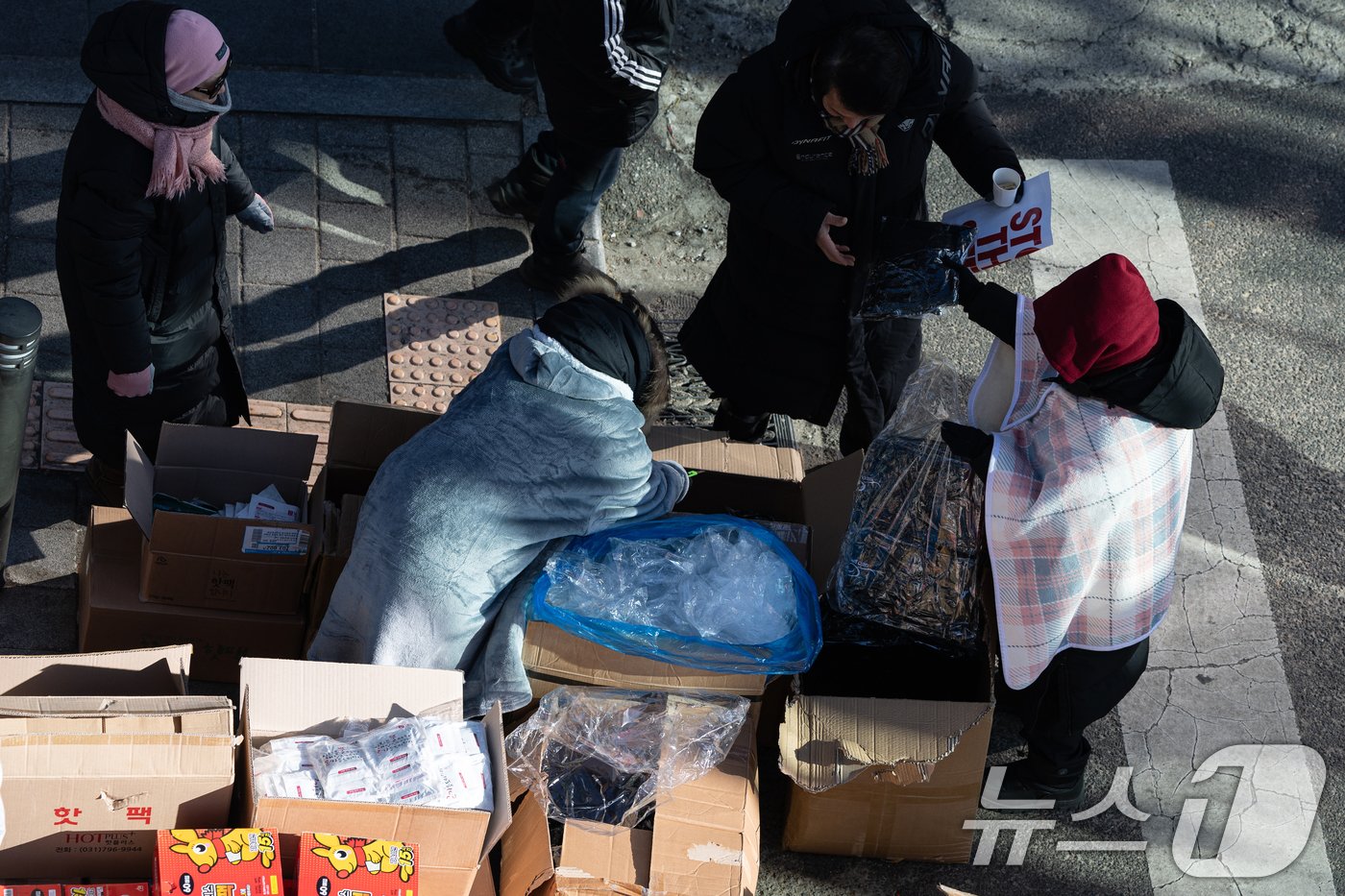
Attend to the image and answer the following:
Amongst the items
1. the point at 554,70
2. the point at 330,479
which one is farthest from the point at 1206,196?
the point at 330,479

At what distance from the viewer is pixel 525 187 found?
4785mm

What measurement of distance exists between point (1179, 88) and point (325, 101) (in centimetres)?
370

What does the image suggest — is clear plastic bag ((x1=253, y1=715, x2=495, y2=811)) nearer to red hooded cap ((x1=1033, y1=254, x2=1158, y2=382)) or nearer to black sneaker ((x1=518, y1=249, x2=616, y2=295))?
red hooded cap ((x1=1033, y1=254, x2=1158, y2=382))

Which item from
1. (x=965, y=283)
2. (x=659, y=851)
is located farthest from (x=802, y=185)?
(x=659, y=851)

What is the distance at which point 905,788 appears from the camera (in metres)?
3.32

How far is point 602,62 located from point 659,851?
2.31 meters

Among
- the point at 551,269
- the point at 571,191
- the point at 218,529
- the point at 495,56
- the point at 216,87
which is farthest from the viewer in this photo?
the point at 495,56

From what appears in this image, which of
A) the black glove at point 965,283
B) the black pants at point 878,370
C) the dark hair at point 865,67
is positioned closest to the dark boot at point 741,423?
the black pants at point 878,370

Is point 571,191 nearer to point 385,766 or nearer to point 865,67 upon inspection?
point 865,67

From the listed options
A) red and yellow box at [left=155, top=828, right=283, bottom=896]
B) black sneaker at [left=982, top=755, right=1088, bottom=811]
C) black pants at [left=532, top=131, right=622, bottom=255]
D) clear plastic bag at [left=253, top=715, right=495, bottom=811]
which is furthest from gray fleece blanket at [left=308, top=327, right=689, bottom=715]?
black pants at [left=532, top=131, right=622, bottom=255]

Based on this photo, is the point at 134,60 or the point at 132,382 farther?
the point at 132,382

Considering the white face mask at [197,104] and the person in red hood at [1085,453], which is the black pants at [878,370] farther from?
the white face mask at [197,104]

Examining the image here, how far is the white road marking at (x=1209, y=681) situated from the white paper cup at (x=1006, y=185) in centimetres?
151

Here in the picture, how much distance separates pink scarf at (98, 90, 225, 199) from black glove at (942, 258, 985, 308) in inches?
72.2
